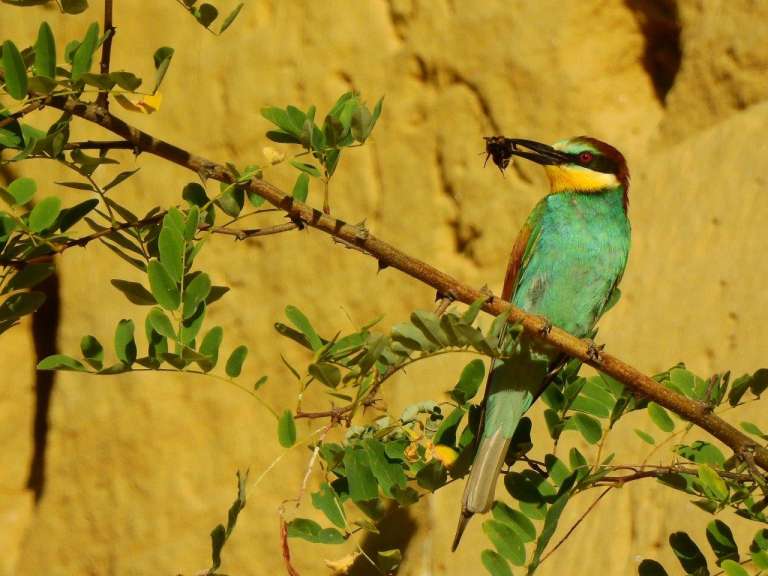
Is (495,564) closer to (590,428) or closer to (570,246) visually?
(590,428)

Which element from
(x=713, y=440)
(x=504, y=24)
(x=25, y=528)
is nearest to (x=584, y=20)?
(x=504, y=24)

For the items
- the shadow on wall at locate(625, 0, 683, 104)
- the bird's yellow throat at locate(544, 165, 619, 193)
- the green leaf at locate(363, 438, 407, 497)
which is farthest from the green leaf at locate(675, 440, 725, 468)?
the shadow on wall at locate(625, 0, 683, 104)

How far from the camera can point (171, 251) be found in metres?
1.38

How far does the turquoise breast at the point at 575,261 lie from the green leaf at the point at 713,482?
0.86 meters

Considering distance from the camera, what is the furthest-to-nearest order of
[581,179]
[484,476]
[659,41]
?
1. [659,41]
2. [581,179]
3. [484,476]

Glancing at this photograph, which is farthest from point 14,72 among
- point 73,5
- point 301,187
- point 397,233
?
point 397,233

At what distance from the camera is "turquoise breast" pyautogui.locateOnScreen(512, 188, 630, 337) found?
7.68 ft

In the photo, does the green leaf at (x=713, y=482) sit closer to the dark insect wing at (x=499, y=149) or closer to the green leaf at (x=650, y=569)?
the green leaf at (x=650, y=569)

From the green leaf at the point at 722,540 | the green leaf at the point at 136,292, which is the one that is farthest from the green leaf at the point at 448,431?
the green leaf at the point at 136,292

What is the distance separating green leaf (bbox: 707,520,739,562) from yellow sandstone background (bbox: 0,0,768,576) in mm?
583

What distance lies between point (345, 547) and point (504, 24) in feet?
4.58

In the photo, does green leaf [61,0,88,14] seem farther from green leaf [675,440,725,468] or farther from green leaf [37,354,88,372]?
green leaf [675,440,725,468]

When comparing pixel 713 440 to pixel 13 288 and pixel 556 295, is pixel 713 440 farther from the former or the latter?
pixel 13 288

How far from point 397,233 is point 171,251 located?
1705 millimetres
